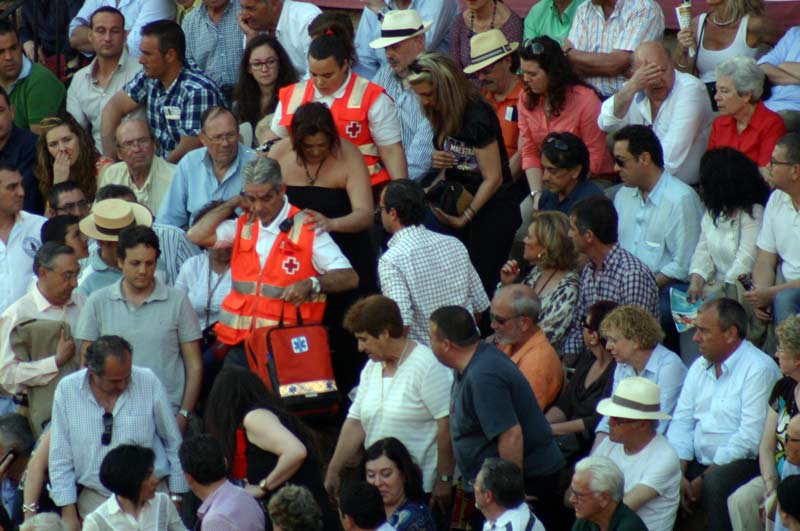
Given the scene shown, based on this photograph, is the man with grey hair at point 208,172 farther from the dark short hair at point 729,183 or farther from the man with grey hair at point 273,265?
the dark short hair at point 729,183

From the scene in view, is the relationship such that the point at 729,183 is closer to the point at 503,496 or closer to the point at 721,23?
the point at 721,23

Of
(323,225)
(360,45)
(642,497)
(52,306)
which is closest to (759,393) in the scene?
(642,497)

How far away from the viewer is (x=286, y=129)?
10.4 m

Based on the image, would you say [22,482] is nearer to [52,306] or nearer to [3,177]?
[52,306]

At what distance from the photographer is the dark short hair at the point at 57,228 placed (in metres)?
9.91

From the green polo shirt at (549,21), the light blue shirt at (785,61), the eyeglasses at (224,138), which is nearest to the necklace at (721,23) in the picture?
the light blue shirt at (785,61)

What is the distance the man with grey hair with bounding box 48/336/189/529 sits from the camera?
327 inches

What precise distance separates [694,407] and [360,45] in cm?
457

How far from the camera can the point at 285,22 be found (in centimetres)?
1192

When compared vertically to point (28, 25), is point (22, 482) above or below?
below

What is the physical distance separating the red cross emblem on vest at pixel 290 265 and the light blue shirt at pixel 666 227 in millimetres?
2002

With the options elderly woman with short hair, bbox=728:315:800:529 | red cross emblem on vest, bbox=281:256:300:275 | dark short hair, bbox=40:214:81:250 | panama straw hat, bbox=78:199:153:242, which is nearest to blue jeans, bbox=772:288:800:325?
elderly woman with short hair, bbox=728:315:800:529

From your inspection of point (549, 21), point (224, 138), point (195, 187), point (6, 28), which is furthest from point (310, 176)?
point (6, 28)

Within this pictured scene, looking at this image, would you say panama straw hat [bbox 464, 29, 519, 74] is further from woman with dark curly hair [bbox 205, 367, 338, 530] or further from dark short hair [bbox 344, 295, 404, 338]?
woman with dark curly hair [bbox 205, 367, 338, 530]
